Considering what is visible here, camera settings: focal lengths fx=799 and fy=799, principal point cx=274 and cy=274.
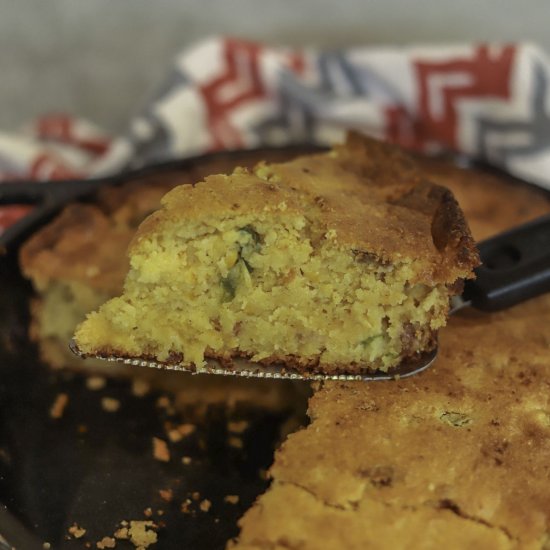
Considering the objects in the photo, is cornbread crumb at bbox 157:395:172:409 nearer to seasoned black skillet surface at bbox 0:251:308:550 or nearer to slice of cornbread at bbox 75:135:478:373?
seasoned black skillet surface at bbox 0:251:308:550

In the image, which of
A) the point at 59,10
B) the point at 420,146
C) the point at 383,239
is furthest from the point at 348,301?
the point at 59,10

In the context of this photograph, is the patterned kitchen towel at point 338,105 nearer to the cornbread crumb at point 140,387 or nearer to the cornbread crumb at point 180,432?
the cornbread crumb at point 140,387

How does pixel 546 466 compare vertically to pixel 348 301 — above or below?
below

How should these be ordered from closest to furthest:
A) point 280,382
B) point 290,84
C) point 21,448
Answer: point 21,448, point 280,382, point 290,84

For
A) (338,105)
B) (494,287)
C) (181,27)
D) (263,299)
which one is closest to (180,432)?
(263,299)

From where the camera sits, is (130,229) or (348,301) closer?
(348,301)

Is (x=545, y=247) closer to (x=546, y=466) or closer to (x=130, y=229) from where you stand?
(x=546, y=466)
